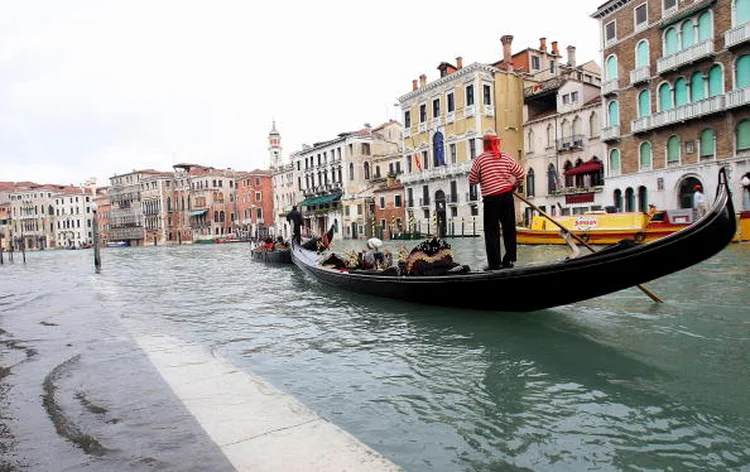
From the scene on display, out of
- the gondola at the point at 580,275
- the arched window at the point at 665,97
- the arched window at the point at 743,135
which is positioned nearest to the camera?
the gondola at the point at 580,275

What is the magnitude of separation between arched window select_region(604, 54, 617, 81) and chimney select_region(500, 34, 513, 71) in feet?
24.6

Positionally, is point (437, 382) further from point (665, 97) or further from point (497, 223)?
point (665, 97)

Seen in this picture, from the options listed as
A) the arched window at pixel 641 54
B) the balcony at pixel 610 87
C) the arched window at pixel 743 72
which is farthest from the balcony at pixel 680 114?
the arched window at pixel 641 54

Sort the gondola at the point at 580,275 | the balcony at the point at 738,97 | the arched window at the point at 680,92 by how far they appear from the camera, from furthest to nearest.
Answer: the arched window at the point at 680,92
the balcony at the point at 738,97
the gondola at the point at 580,275

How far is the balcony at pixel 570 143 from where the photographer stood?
22.6 m

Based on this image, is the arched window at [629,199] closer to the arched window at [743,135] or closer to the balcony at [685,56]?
the arched window at [743,135]

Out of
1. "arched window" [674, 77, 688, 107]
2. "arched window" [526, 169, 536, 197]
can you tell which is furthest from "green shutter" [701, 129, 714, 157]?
"arched window" [526, 169, 536, 197]

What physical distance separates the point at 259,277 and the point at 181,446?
378 inches

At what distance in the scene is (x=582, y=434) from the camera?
246 cm

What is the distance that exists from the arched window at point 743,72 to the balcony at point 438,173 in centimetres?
1317

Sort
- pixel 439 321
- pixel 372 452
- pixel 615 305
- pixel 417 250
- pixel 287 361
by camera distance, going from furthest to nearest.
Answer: pixel 417 250
pixel 615 305
pixel 439 321
pixel 287 361
pixel 372 452

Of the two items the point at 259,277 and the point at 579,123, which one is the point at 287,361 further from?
the point at 579,123

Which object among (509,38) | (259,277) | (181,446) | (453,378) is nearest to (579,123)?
(509,38)

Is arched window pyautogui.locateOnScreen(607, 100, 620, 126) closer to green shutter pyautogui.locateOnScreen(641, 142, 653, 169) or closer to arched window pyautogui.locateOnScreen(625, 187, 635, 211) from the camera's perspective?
green shutter pyautogui.locateOnScreen(641, 142, 653, 169)
